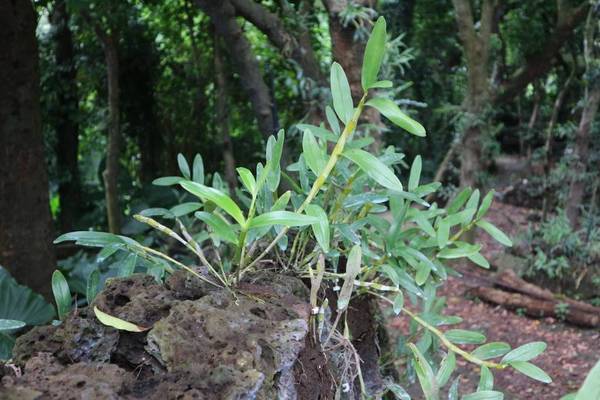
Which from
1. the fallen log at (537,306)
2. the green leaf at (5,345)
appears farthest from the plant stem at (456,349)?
the fallen log at (537,306)

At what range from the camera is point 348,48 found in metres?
3.17

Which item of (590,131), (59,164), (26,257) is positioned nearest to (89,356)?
(26,257)

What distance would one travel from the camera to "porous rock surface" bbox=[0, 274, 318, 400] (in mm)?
917

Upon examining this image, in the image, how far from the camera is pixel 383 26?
1.12 meters

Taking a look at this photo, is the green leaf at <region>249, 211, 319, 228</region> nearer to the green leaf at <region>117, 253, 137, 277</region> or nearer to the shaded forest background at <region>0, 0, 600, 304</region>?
the green leaf at <region>117, 253, 137, 277</region>

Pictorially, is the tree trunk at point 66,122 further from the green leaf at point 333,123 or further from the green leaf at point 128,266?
the green leaf at point 333,123

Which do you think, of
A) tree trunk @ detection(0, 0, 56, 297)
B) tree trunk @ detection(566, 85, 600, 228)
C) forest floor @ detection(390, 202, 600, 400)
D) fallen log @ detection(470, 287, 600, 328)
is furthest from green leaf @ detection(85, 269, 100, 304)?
tree trunk @ detection(566, 85, 600, 228)

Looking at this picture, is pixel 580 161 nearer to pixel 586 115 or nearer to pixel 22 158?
pixel 586 115

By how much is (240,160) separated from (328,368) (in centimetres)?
562

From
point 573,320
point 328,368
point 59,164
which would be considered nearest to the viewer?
point 328,368

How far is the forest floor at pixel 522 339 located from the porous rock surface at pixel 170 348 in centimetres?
307

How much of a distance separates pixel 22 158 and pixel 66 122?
2.61 m

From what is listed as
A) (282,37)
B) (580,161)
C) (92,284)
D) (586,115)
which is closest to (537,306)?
(580,161)

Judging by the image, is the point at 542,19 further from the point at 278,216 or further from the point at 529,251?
the point at 278,216
